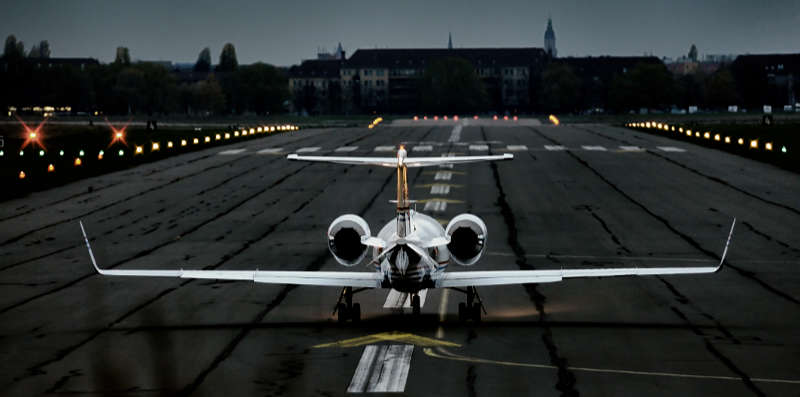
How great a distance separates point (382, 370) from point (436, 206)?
26010 mm

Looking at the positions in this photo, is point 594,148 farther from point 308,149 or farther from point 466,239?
point 466,239

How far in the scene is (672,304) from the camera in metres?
23.8

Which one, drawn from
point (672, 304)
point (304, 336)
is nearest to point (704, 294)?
point (672, 304)

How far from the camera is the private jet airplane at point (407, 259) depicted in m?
Answer: 19.4

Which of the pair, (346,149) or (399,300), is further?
(346,149)

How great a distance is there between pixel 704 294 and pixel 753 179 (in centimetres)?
3307

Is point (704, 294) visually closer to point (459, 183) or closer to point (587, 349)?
point (587, 349)

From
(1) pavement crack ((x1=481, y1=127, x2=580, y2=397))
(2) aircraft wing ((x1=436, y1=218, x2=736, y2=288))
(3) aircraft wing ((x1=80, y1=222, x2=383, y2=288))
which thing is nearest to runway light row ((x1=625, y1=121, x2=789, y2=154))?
(1) pavement crack ((x1=481, y1=127, x2=580, y2=397))

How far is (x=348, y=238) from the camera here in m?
20.5

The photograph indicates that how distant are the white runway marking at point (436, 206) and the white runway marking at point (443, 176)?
11.2m

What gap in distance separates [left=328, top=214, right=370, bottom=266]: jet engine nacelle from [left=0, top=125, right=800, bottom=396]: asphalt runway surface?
5.31 feet

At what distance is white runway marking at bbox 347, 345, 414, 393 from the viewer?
55.9 ft

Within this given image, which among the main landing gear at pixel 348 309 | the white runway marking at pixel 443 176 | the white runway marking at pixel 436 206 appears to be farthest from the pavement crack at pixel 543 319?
the white runway marking at pixel 443 176

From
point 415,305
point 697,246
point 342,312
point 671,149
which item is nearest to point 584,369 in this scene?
point 415,305
